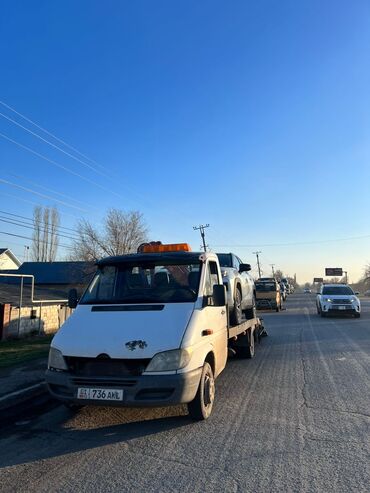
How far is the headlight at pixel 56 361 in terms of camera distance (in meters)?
5.26

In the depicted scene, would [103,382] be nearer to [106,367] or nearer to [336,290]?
[106,367]

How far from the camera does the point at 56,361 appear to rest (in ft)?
17.5

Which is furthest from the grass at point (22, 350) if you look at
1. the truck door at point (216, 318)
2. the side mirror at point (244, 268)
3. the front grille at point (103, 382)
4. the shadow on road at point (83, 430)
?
the side mirror at point (244, 268)

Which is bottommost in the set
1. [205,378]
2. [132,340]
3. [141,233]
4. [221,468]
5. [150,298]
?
[221,468]

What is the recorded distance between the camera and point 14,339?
14016 mm

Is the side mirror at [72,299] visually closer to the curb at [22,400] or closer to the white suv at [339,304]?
the curb at [22,400]

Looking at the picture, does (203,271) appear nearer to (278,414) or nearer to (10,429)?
(278,414)

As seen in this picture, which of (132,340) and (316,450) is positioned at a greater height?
(132,340)

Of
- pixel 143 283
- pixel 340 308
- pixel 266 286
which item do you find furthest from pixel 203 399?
pixel 266 286

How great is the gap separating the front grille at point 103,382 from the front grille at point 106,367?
0.05 meters

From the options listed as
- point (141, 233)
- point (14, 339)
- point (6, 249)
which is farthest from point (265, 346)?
point (6, 249)

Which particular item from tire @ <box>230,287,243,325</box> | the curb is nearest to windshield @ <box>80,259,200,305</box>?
the curb

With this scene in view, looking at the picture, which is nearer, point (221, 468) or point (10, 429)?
point (221, 468)

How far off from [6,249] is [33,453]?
2587 inches
